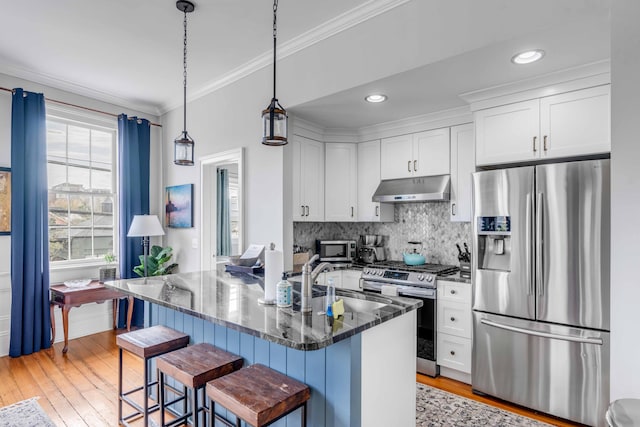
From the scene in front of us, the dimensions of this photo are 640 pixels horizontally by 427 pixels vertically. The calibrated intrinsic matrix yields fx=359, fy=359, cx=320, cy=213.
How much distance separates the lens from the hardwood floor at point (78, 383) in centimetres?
262

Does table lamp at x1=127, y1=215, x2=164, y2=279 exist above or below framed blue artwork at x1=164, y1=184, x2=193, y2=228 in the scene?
below

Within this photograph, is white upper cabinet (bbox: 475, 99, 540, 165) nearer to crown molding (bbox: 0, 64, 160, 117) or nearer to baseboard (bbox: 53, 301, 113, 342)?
crown molding (bbox: 0, 64, 160, 117)

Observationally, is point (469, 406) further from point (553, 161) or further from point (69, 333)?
point (69, 333)

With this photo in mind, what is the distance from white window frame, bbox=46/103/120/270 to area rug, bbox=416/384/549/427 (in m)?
4.02

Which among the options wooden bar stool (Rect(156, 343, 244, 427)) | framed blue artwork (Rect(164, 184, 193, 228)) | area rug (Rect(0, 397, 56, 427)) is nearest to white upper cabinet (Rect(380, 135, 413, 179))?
framed blue artwork (Rect(164, 184, 193, 228))

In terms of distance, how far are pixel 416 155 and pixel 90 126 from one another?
394 centimetres

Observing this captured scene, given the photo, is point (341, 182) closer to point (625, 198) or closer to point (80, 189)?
point (625, 198)

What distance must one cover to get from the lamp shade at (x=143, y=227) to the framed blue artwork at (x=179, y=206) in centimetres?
46

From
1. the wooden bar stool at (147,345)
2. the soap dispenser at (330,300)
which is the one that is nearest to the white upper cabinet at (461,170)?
the soap dispenser at (330,300)

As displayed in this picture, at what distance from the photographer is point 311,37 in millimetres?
3098

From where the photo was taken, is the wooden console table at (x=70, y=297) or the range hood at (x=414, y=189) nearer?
the range hood at (x=414, y=189)

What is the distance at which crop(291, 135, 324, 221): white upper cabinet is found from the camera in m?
3.76

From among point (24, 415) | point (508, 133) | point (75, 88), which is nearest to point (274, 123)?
point (508, 133)

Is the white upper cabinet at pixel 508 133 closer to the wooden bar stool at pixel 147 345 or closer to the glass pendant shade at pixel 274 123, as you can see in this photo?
the glass pendant shade at pixel 274 123
